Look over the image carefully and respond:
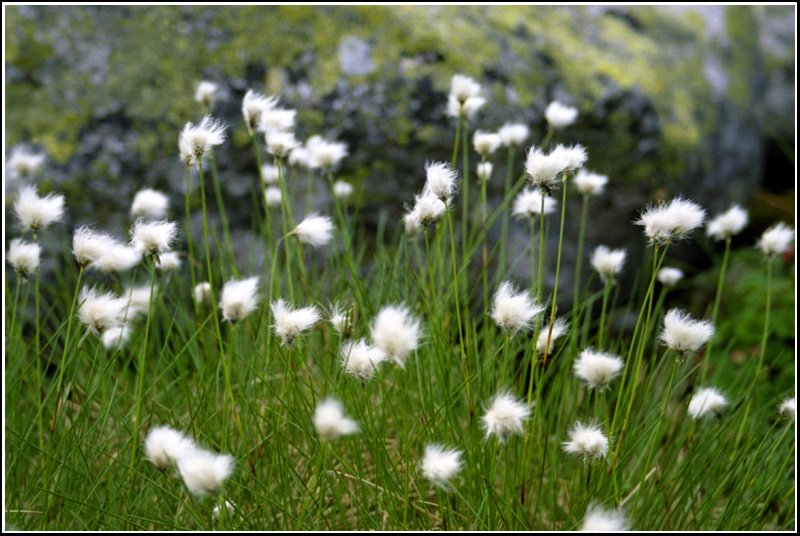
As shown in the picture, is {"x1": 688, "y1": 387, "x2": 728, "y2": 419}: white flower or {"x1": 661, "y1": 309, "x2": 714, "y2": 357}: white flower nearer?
{"x1": 661, "y1": 309, "x2": 714, "y2": 357}: white flower

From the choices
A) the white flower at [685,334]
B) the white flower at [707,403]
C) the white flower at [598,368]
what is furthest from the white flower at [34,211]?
the white flower at [707,403]

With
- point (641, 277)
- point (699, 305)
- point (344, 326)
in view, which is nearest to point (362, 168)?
point (641, 277)

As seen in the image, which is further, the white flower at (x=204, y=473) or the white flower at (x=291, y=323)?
the white flower at (x=291, y=323)

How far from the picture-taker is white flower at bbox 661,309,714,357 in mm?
1278

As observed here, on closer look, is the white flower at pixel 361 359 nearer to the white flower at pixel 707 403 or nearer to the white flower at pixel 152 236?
the white flower at pixel 152 236

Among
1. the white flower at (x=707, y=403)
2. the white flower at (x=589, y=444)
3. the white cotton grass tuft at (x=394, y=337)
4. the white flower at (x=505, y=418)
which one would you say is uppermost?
the white cotton grass tuft at (x=394, y=337)

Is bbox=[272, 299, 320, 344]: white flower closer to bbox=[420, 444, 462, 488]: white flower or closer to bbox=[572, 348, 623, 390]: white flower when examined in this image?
bbox=[420, 444, 462, 488]: white flower

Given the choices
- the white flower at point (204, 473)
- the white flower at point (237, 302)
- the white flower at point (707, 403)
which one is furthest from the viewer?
the white flower at point (707, 403)

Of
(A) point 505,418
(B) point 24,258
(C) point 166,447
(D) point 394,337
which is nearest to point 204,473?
(C) point 166,447

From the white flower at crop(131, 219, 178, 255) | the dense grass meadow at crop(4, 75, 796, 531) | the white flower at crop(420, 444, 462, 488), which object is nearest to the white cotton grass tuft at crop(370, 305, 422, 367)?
the dense grass meadow at crop(4, 75, 796, 531)

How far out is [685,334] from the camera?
1285 mm

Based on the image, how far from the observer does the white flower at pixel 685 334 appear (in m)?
1.28

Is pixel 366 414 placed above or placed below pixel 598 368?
below

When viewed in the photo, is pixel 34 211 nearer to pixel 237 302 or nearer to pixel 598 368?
pixel 237 302
